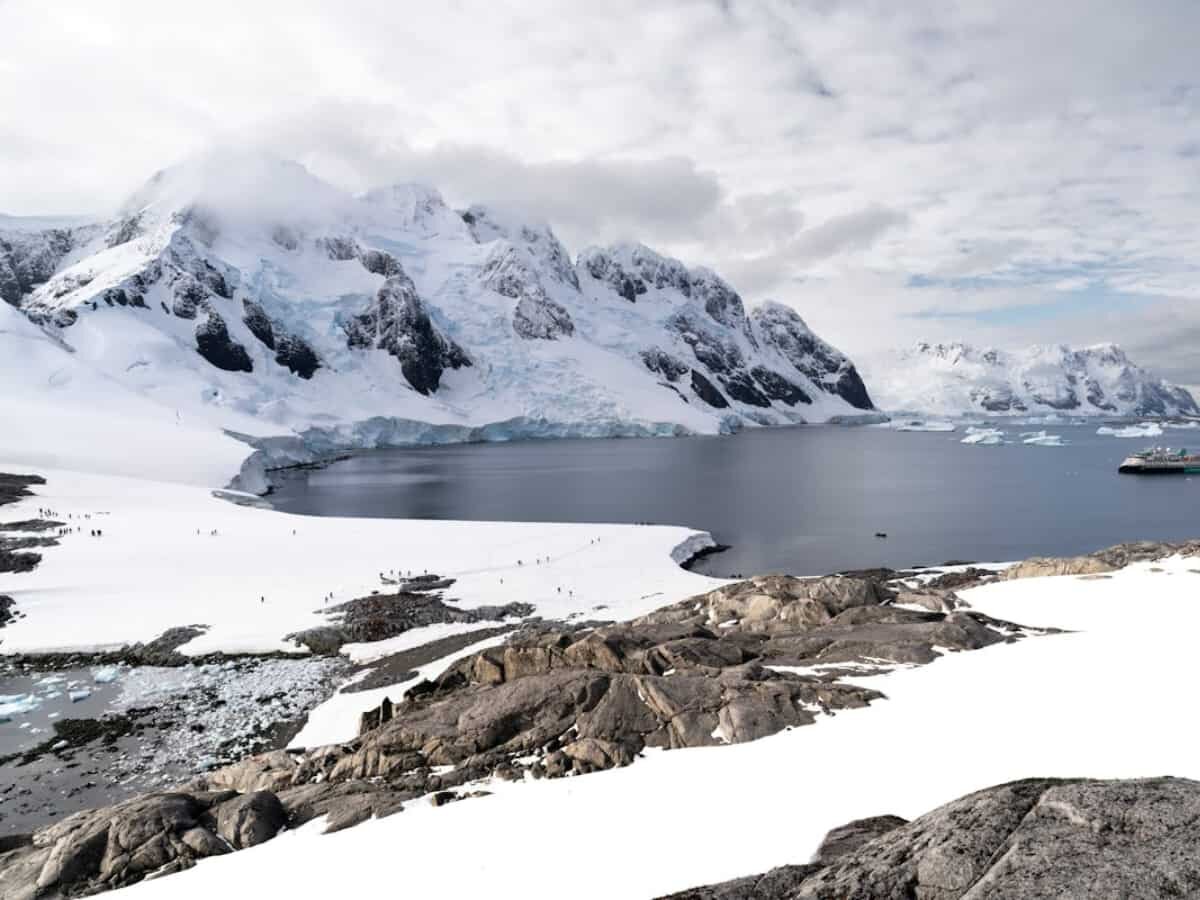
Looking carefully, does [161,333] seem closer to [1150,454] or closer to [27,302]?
[27,302]

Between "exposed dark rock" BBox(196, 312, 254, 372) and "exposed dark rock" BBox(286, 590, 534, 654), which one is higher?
"exposed dark rock" BBox(196, 312, 254, 372)

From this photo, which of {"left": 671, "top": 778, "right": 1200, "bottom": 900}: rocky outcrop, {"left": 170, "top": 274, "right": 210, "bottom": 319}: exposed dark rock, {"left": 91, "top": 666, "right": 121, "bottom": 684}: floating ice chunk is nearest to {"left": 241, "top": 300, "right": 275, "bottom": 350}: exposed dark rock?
{"left": 170, "top": 274, "right": 210, "bottom": 319}: exposed dark rock

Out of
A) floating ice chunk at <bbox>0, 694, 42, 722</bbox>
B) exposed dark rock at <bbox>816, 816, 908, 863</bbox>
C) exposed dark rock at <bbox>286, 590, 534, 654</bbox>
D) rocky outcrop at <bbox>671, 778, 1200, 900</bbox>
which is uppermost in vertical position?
rocky outcrop at <bbox>671, 778, 1200, 900</bbox>

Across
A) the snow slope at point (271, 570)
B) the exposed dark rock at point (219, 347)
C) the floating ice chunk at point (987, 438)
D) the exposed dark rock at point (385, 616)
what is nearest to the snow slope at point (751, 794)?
the exposed dark rock at point (385, 616)

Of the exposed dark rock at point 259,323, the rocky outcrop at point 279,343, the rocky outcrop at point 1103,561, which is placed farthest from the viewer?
the exposed dark rock at point 259,323

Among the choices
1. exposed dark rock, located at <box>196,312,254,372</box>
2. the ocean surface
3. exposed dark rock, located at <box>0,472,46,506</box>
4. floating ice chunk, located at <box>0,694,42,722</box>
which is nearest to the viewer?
floating ice chunk, located at <box>0,694,42,722</box>

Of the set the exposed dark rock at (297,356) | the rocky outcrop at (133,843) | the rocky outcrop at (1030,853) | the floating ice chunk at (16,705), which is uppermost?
the exposed dark rock at (297,356)

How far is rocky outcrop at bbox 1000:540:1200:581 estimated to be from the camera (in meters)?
27.9

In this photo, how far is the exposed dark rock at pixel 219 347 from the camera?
16512 cm

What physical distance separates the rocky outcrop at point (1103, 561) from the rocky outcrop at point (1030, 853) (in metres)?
24.9

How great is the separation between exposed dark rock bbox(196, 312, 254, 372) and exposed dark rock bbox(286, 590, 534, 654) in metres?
151

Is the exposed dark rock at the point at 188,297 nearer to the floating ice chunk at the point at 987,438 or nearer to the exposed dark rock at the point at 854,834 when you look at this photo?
the floating ice chunk at the point at 987,438

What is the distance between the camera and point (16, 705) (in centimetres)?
2628

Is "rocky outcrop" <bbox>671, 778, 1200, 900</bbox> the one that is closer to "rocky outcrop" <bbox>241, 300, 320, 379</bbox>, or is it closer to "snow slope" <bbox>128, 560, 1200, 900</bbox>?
"snow slope" <bbox>128, 560, 1200, 900</bbox>
